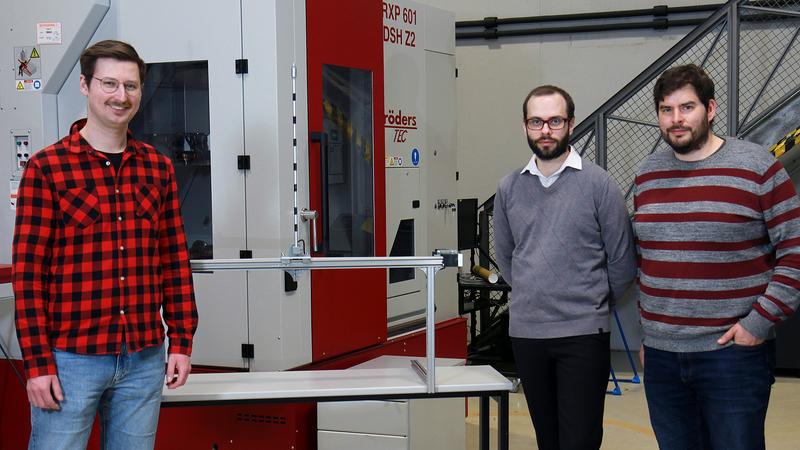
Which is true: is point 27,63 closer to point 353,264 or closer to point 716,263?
point 353,264

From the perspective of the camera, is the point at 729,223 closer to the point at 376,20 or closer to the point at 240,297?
the point at 240,297

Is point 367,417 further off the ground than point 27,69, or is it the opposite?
point 27,69

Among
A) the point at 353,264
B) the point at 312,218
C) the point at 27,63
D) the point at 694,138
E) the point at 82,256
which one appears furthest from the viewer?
the point at 27,63

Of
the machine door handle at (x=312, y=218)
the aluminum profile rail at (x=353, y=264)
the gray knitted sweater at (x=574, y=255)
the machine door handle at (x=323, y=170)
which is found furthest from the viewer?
the machine door handle at (x=323, y=170)

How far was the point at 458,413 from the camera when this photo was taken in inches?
156

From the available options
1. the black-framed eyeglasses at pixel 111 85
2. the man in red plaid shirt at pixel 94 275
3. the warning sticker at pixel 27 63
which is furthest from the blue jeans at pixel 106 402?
the warning sticker at pixel 27 63

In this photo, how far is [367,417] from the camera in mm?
3568

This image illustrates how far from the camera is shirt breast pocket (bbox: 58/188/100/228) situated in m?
2.21

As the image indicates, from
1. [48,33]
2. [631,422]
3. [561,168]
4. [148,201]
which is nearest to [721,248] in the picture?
[561,168]

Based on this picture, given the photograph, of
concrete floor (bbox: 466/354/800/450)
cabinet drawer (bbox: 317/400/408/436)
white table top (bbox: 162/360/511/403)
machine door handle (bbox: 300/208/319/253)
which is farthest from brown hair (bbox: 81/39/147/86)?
concrete floor (bbox: 466/354/800/450)

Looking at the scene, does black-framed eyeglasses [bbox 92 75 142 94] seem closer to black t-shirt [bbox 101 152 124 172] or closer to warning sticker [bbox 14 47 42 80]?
black t-shirt [bbox 101 152 124 172]

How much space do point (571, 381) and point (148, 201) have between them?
130cm

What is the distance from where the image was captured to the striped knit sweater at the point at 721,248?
2238 mm

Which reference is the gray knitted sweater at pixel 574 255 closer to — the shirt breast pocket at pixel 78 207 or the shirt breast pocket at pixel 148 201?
the shirt breast pocket at pixel 148 201
